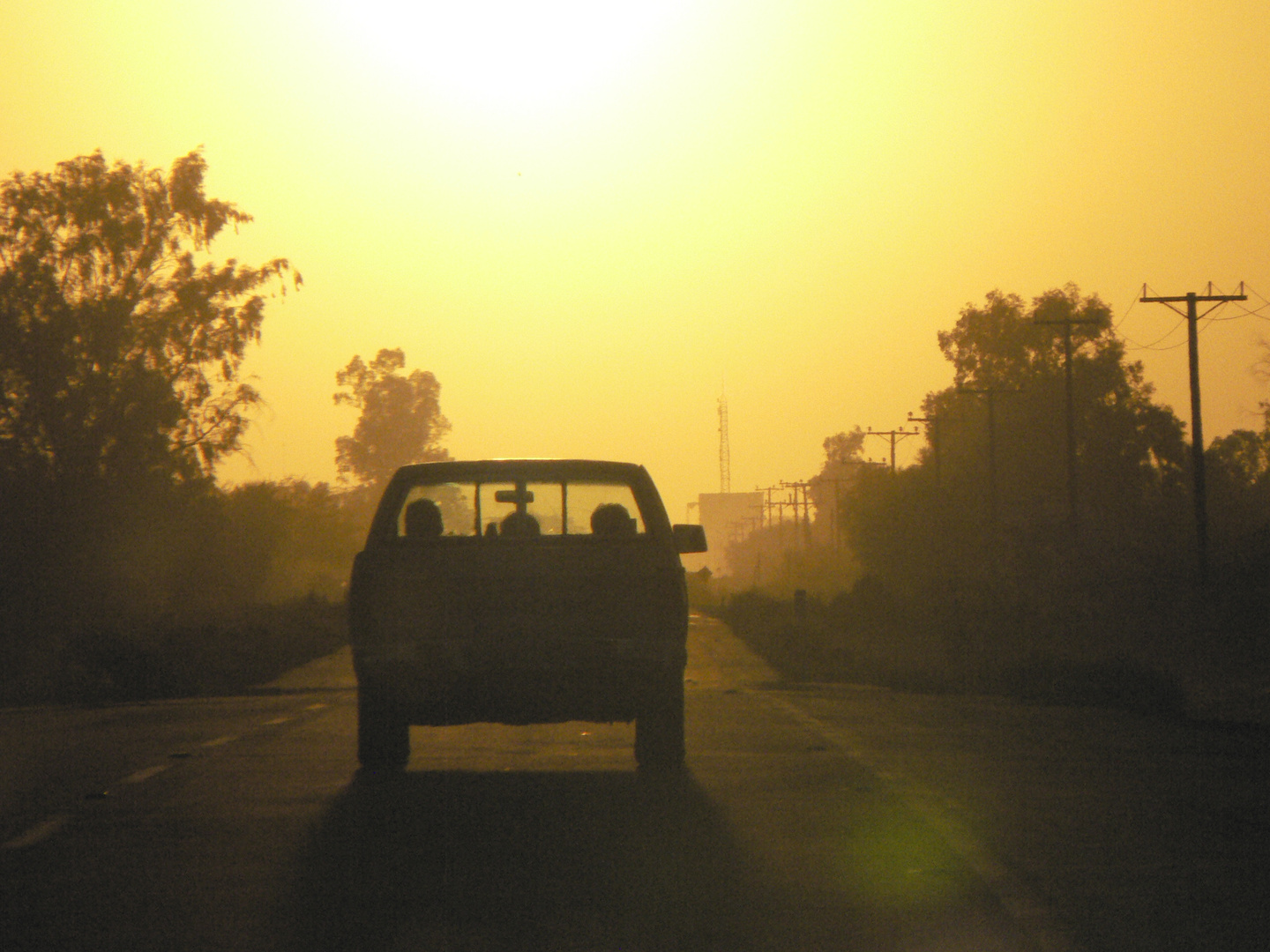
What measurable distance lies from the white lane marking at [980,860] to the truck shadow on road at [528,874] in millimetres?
958

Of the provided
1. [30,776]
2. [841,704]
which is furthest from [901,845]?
[841,704]

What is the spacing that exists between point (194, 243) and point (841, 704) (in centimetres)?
4316

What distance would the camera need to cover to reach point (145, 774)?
12.0 metres

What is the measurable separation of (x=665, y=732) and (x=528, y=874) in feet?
11.7

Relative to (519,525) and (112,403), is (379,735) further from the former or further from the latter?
(112,403)

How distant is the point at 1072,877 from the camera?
26.0ft

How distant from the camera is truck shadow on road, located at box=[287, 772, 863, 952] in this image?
6754 millimetres

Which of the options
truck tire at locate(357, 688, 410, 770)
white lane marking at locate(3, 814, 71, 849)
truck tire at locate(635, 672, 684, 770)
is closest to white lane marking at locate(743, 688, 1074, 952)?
truck tire at locate(635, 672, 684, 770)

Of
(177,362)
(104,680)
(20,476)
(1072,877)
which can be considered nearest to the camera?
(1072,877)

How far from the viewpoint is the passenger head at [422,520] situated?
39.6 feet

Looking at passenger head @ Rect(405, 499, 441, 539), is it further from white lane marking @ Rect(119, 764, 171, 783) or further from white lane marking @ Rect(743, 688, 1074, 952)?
white lane marking @ Rect(743, 688, 1074, 952)

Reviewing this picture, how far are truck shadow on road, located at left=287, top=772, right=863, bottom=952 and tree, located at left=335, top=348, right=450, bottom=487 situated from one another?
120791mm

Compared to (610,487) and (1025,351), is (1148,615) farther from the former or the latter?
(1025,351)

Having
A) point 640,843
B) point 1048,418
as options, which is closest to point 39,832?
point 640,843
